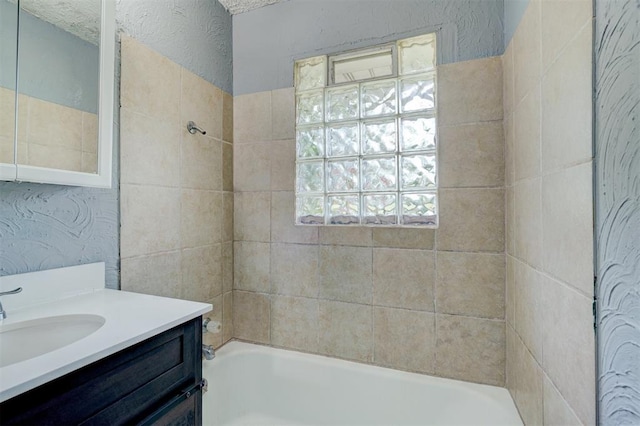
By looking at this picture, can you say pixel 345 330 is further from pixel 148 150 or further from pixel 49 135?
pixel 49 135

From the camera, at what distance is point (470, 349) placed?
1460mm

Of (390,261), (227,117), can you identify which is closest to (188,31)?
(227,117)

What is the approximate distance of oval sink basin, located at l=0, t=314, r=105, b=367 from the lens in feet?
2.68

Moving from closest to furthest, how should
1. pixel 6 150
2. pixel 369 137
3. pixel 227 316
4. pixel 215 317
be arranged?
pixel 6 150 < pixel 369 137 < pixel 215 317 < pixel 227 316

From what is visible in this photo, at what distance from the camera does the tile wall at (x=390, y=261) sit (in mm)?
1434

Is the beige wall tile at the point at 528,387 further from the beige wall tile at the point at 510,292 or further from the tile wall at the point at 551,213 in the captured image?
the beige wall tile at the point at 510,292

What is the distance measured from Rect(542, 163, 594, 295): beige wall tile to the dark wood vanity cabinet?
3.54ft

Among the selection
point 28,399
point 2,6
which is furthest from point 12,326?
point 2,6

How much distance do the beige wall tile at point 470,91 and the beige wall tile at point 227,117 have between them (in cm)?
121

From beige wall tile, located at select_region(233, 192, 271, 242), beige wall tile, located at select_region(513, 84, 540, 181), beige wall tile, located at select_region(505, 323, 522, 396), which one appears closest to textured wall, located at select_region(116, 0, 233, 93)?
beige wall tile, located at select_region(233, 192, 271, 242)

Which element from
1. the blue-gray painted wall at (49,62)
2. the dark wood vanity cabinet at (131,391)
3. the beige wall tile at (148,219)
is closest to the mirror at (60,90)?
the blue-gray painted wall at (49,62)

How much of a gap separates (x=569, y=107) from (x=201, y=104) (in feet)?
5.31

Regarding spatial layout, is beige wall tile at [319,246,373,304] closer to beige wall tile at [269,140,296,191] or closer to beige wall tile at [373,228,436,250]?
beige wall tile at [373,228,436,250]

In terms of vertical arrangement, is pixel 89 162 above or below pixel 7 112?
below
